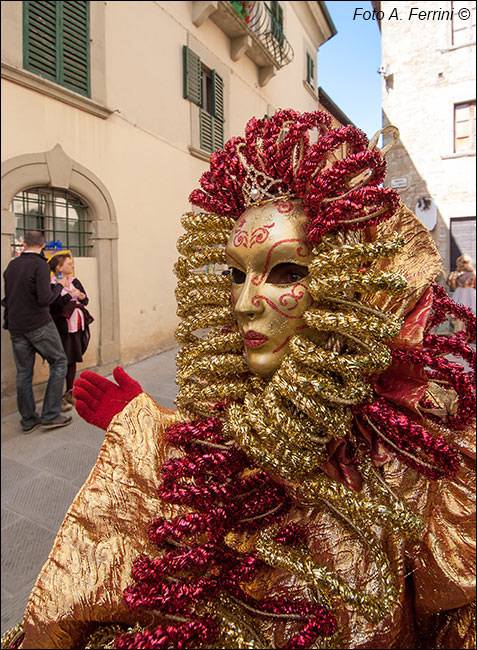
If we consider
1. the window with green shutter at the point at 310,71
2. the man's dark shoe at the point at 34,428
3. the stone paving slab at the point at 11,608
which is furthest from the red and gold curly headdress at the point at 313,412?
the stone paving slab at the point at 11,608

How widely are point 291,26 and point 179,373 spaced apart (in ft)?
2.47

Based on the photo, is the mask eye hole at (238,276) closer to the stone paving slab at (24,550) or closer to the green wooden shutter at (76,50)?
the green wooden shutter at (76,50)

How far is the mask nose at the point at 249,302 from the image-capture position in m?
0.59

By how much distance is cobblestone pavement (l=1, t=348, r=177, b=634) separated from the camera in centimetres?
86

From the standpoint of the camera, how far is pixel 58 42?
708 millimetres

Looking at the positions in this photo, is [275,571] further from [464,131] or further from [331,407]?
[464,131]

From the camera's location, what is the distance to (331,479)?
1.85ft

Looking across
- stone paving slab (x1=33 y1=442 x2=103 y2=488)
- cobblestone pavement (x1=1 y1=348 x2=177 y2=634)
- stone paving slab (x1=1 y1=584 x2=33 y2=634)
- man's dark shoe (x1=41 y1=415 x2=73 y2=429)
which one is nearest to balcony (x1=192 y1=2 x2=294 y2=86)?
cobblestone pavement (x1=1 y1=348 x2=177 y2=634)

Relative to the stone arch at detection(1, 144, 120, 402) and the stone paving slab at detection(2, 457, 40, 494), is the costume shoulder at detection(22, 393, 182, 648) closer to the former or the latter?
the stone arch at detection(1, 144, 120, 402)

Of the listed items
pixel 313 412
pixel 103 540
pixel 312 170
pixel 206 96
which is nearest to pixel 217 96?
pixel 206 96

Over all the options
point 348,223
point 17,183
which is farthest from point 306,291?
point 17,183

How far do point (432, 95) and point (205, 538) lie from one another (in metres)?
0.86

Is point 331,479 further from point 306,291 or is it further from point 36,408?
point 36,408

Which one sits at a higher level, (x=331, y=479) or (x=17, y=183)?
(x=17, y=183)
